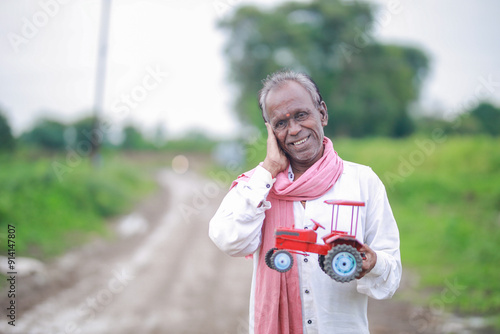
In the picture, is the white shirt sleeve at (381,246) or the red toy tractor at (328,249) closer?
the red toy tractor at (328,249)

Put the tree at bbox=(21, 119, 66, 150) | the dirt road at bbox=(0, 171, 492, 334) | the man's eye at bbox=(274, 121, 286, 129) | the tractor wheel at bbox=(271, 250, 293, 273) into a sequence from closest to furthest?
the tractor wheel at bbox=(271, 250, 293, 273), the man's eye at bbox=(274, 121, 286, 129), the dirt road at bbox=(0, 171, 492, 334), the tree at bbox=(21, 119, 66, 150)

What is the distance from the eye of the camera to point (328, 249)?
1.82 meters

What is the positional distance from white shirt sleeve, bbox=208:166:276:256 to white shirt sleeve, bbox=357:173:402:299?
20.0 inches

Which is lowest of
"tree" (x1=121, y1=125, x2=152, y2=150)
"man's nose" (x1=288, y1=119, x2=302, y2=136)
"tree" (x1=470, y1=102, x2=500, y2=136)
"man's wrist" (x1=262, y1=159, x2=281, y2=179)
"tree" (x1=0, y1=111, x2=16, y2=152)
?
"man's wrist" (x1=262, y1=159, x2=281, y2=179)

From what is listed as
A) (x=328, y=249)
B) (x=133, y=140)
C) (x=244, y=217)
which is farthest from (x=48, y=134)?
(x=328, y=249)

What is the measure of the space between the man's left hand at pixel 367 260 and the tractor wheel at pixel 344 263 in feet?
0.16

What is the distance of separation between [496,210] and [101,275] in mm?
7490

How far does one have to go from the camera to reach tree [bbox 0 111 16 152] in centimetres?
1163

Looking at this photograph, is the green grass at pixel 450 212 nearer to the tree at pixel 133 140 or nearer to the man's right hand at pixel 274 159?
the man's right hand at pixel 274 159

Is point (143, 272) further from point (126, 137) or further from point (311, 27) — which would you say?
point (126, 137)

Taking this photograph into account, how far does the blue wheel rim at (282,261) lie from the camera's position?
184 centimetres

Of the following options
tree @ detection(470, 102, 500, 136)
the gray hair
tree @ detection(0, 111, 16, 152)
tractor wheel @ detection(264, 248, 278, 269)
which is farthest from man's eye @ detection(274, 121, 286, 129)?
tree @ detection(470, 102, 500, 136)

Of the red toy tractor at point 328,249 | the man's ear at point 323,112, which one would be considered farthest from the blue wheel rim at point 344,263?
the man's ear at point 323,112

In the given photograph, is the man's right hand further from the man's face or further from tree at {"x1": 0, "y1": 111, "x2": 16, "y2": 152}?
tree at {"x1": 0, "y1": 111, "x2": 16, "y2": 152}
